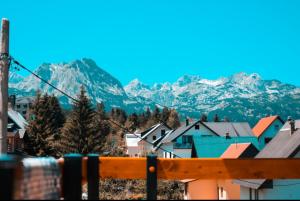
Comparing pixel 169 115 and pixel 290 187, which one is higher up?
pixel 169 115

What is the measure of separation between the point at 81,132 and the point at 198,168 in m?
53.2

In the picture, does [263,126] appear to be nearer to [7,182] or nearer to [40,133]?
[40,133]

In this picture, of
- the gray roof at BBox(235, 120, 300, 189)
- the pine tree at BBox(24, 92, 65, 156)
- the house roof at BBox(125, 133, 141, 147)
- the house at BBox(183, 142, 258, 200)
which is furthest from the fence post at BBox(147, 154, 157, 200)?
the house roof at BBox(125, 133, 141, 147)

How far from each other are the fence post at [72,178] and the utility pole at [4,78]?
5008mm

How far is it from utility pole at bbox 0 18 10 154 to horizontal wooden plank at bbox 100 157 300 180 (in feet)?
14.5

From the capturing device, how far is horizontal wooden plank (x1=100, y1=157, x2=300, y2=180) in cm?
630

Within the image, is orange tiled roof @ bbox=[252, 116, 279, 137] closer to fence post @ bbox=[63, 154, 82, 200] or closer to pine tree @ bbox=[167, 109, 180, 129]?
pine tree @ bbox=[167, 109, 180, 129]

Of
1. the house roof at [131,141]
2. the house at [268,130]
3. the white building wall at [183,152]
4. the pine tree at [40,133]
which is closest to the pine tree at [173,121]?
the house roof at [131,141]

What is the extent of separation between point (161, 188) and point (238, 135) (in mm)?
54764

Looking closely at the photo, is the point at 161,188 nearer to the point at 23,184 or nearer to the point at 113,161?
the point at 113,161

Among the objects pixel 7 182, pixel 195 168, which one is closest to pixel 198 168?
pixel 195 168

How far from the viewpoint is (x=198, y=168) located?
636 cm

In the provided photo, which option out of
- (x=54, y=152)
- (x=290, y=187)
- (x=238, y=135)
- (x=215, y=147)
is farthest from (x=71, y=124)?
(x=290, y=187)

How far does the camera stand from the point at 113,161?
629cm
